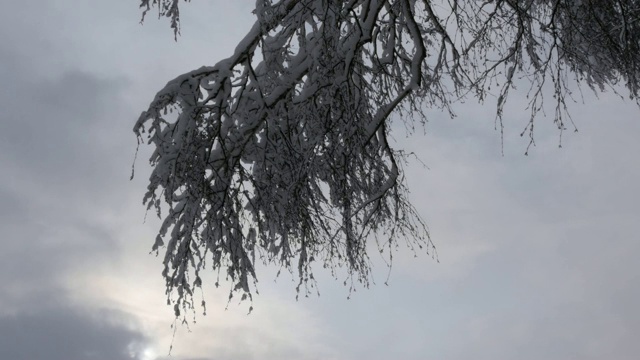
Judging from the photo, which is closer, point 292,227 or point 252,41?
point 292,227

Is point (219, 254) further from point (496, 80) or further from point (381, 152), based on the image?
point (496, 80)

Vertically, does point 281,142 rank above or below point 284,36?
below

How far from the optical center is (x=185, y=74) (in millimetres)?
4863

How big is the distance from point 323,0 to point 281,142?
1055mm

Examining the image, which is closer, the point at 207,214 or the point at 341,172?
the point at 341,172

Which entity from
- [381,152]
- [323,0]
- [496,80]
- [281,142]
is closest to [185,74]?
[281,142]

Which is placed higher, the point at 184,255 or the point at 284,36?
the point at 284,36

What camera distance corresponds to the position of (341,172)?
4418mm

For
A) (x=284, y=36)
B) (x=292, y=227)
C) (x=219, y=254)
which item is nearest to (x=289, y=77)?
(x=284, y=36)

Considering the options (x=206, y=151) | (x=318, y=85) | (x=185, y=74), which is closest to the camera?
(x=318, y=85)

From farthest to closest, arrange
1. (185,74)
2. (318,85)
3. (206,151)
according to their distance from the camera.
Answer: (185,74), (206,151), (318,85)

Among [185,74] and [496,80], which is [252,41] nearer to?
[185,74]

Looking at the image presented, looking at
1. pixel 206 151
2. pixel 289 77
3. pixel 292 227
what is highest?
pixel 289 77

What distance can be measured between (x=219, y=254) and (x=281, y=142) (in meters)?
1.01
